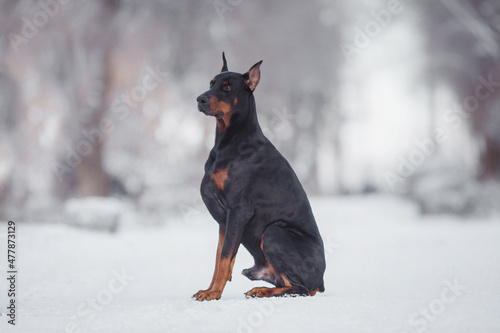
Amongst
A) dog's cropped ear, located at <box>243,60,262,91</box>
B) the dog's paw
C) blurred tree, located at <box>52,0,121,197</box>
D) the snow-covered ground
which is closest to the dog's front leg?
the dog's paw

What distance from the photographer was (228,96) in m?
4.28

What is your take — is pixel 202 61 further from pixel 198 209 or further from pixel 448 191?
pixel 448 191

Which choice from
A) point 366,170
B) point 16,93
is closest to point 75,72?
point 16,93

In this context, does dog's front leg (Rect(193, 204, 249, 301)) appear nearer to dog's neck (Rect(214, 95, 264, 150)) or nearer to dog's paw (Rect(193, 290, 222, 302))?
dog's paw (Rect(193, 290, 222, 302))

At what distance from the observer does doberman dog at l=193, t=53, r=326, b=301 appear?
13.6 ft

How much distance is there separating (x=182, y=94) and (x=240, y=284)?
410 inches

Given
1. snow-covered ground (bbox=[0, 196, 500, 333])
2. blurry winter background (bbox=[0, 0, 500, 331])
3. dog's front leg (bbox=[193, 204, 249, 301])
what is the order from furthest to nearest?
blurry winter background (bbox=[0, 0, 500, 331])
dog's front leg (bbox=[193, 204, 249, 301])
snow-covered ground (bbox=[0, 196, 500, 333])

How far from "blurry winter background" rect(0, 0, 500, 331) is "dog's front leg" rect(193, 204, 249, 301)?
427cm

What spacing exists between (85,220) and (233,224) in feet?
27.7

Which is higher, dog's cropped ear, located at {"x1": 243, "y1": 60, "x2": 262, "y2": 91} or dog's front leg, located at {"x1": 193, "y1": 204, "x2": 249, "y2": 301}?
dog's cropped ear, located at {"x1": 243, "y1": 60, "x2": 262, "y2": 91}

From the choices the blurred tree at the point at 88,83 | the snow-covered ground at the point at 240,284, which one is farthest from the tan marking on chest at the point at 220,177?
the blurred tree at the point at 88,83

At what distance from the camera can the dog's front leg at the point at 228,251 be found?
4035 millimetres

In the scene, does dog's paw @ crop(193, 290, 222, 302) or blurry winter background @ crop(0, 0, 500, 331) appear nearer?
dog's paw @ crop(193, 290, 222, 302)

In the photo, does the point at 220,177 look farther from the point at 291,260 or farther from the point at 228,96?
the point at 291,260
